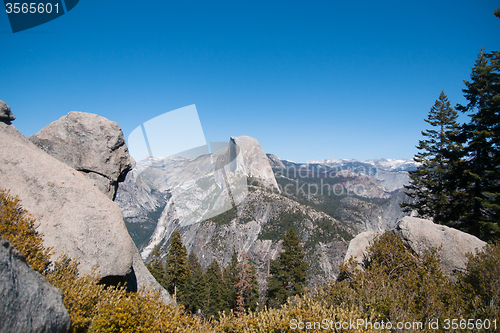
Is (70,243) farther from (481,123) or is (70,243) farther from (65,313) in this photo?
(481,123)

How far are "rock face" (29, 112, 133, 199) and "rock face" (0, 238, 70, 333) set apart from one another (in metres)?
14.2

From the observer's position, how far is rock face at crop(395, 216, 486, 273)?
1686 cm

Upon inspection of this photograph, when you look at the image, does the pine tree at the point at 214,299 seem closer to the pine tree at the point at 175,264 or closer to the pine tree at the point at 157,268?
the pine tree at the point at 175,264

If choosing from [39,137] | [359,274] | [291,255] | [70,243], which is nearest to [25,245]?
[70,243]

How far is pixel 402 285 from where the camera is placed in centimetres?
1357

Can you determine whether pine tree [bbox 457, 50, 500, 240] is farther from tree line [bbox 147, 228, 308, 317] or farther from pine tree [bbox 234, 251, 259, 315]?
pine tree [bbox 234, 251, 259, 315]

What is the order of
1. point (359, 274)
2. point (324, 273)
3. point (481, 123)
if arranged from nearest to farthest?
point (359, 274) < point (481, 123) < point (324, 273)

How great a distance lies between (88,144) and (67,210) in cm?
877

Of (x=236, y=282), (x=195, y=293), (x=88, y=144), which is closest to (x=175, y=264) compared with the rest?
(x=195, y=293)

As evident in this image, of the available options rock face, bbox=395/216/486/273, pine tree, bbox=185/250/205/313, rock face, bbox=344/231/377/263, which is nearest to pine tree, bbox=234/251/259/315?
pine tree, bbox=185/250/205/313

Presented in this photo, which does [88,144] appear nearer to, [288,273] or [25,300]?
[25,300]

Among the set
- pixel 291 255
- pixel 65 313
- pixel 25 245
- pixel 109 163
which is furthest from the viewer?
pixel 291 255

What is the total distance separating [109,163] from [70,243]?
386 inches

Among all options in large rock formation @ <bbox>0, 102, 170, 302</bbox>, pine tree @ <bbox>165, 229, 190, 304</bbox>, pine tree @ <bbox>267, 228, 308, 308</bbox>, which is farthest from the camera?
pine tree @ <bbox>165, 229, 190, 304</bbox>
